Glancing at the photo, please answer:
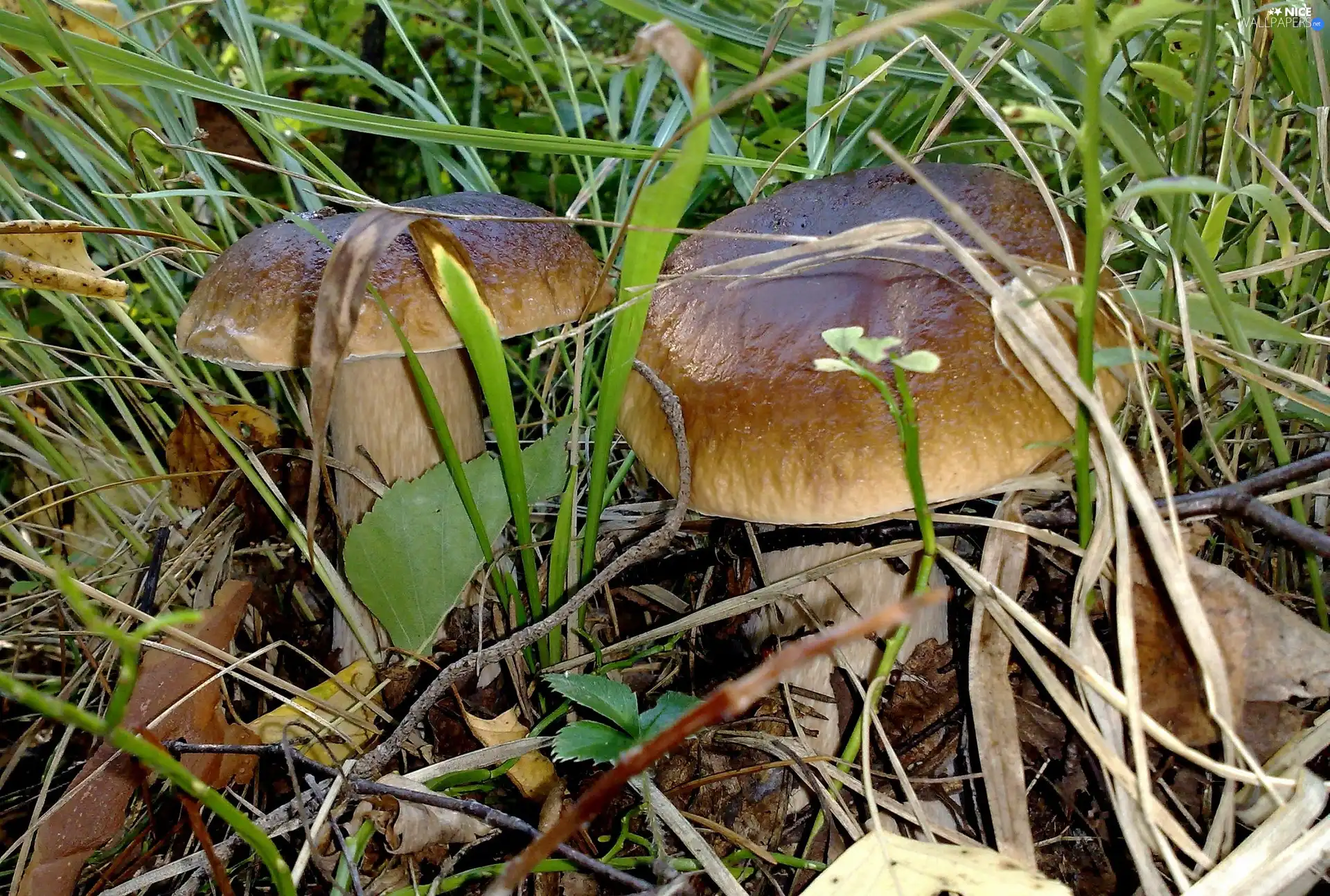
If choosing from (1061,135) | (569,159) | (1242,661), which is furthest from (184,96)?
(1242,661)

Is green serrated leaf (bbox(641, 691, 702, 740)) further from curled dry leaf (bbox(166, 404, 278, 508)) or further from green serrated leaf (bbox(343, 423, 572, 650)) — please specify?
curled dry leaf (bbox(166, 404, 278, 508))

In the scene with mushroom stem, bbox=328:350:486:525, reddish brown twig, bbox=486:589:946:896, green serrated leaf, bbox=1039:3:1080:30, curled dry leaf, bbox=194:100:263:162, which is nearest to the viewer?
reddish brown twig, bbox=486:589:946:896

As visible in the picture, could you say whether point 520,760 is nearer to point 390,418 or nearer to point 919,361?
point 390,418

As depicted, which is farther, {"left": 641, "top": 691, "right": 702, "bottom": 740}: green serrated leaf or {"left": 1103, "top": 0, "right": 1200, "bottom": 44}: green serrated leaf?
{"left": 641, "top": 691, "right": 702, "bottom": 740}: green serrated leaf

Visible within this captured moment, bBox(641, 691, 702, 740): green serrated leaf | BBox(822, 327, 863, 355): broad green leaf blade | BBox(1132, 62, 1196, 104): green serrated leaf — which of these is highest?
BBox(1132, 62, 1196, 104): green serrated leaf

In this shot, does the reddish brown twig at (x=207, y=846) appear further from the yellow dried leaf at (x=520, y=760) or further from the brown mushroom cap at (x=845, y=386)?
the brown mushroom cap at (x=845, y=386)
